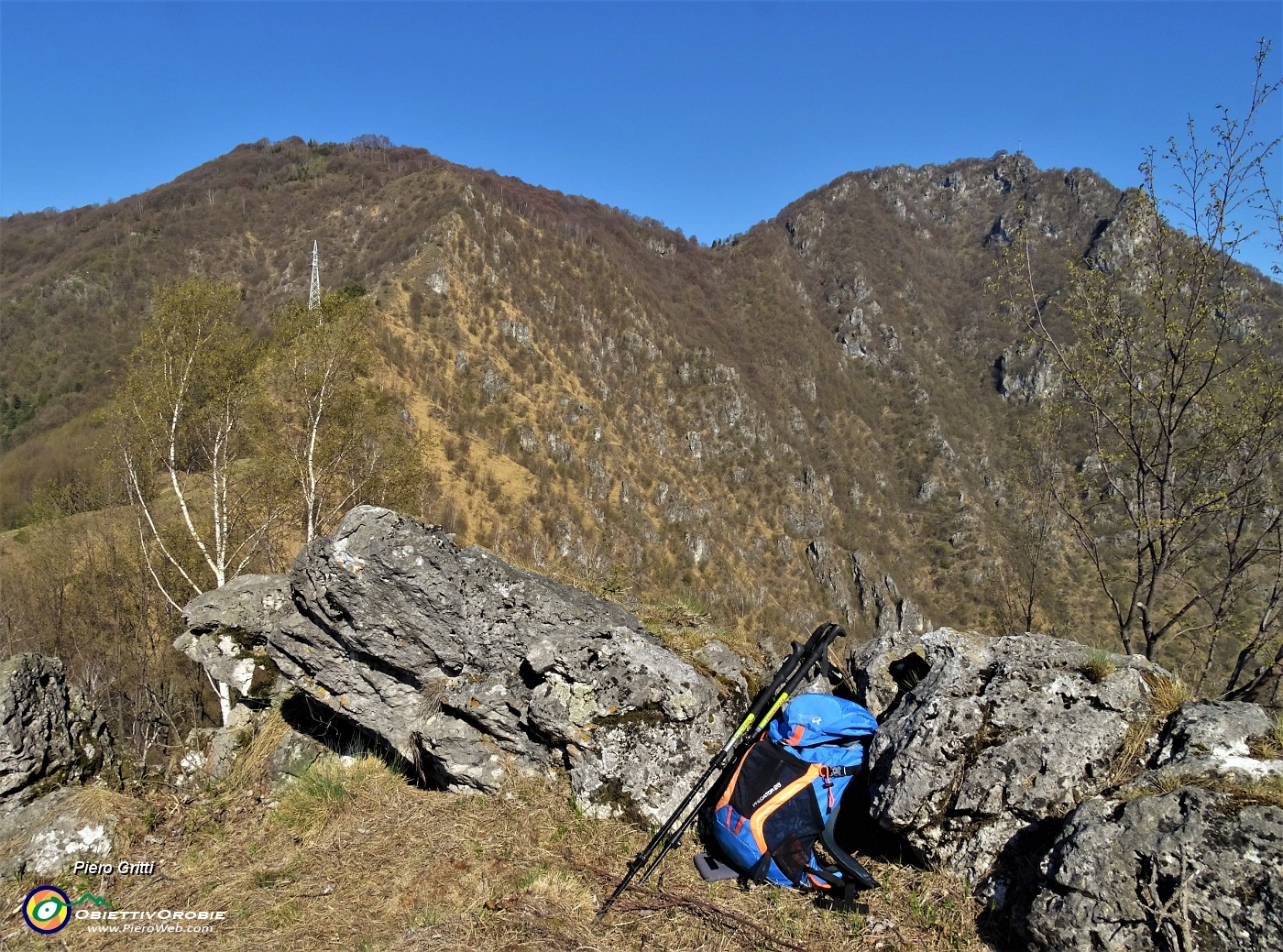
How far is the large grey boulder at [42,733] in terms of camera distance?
543 cm

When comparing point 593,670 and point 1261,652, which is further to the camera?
point 1261,652

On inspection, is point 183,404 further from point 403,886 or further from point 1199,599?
point 1199,599

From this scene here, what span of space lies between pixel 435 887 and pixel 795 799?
2.36 metres

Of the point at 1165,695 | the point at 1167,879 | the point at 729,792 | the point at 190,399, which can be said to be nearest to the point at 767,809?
the point at 729,792

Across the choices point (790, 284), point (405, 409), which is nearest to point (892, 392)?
point (790, 284)

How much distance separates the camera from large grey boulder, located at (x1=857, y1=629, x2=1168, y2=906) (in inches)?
154

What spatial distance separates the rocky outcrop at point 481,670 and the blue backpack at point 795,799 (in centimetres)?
79

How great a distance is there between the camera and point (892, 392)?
14025 centimetres

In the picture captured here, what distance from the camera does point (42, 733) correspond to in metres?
5.65

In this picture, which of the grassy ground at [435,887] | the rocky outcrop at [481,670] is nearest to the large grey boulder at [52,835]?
the grassy ground at [435,887]

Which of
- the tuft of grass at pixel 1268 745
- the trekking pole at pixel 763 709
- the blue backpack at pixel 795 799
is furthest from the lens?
the trekking pole at pixel 763 709

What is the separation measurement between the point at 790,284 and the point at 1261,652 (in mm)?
160465

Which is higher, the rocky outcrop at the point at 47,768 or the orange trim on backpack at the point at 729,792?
the orange trim on backpack at the point at 729,792

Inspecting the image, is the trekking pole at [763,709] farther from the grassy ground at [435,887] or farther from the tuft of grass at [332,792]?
the tuft of grass at [332,792]
